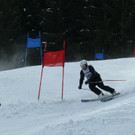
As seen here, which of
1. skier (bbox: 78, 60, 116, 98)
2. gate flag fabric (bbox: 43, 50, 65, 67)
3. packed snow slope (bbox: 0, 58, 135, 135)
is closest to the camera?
packed snow slope (bbox: 0, 58, 135, 135)

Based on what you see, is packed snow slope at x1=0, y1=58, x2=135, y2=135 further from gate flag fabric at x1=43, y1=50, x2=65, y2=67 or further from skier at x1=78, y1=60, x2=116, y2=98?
gate flag fabric at x1=43, y1=50, x2=65, y2=67

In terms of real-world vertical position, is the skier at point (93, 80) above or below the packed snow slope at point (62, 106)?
above

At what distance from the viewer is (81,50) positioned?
29500 mm

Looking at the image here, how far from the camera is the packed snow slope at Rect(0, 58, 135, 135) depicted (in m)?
4.99

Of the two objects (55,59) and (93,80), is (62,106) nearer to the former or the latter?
(93,80)

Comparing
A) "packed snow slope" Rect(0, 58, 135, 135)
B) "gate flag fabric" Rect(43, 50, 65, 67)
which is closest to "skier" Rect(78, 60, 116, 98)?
"packed snow slope" Rect(0, 58, 135, 135)

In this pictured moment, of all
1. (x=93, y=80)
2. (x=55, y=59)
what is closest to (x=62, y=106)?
(x=93, y=80)

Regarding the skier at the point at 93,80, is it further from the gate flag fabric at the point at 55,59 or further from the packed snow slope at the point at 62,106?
the gate flag fabric at the point at 55,59

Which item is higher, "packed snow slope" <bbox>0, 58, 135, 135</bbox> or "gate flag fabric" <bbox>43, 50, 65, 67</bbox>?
"gate flag fabric" <bbox>43, 50, 65, 67</bbox>

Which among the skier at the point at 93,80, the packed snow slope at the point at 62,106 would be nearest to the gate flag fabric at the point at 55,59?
the skier at the point at 93,80

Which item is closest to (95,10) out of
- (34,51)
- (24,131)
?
(34,51)

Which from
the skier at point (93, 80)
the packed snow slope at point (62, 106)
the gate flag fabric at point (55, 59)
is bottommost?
the packed snow slope at point (62, 106)

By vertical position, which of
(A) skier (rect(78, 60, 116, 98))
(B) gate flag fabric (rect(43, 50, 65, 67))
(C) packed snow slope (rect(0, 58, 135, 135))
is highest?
(B) gate flag fabric (rect(43, 50, 65, 67))

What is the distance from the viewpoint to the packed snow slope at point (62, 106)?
4.99 metres
